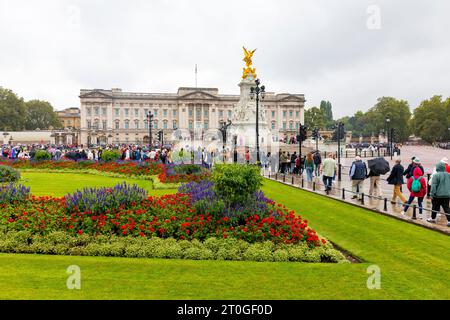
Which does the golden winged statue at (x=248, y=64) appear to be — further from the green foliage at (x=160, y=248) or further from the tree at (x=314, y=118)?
the tree at (x=314, y=118)

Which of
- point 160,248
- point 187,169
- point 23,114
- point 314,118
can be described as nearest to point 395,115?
point 314,118

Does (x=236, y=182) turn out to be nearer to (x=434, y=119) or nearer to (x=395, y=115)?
(x=434, y=119)

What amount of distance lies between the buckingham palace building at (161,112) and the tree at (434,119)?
30721mm

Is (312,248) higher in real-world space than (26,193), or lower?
lower

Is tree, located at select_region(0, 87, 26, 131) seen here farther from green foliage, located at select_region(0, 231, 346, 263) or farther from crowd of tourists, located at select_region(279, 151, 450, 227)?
green foliage, located at select_region(0, 231, 346, 263)

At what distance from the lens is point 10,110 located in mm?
97062

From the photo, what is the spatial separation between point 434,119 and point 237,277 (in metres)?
98.3

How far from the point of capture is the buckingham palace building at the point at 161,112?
346ft

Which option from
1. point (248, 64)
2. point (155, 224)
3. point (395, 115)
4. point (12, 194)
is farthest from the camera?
point (395, 115)

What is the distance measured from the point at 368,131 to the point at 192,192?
385 ft

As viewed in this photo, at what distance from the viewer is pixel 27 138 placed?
294ft

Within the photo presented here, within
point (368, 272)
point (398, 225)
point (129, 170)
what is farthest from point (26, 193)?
point (129, 170)

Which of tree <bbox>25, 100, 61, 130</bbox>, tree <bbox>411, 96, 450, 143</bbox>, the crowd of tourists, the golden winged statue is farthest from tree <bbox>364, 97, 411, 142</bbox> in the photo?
the crowd of tourists
